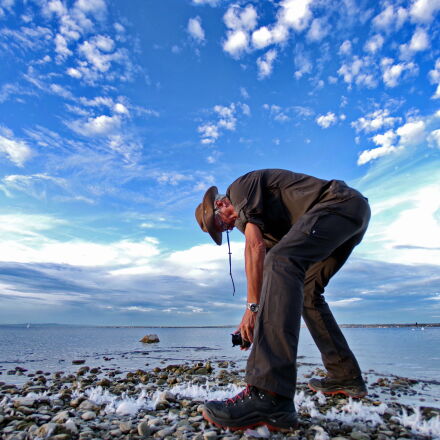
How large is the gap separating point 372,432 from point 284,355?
3.94 feet

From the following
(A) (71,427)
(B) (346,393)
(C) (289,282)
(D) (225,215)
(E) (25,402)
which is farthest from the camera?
(B) (346,393)

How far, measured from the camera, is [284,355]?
286cm

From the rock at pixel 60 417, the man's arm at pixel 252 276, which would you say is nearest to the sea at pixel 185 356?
the rock at pixel 60 417

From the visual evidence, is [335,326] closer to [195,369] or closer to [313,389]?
[313,389]

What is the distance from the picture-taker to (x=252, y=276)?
11.5ft

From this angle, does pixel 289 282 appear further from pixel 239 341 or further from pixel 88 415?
pixel 88 415

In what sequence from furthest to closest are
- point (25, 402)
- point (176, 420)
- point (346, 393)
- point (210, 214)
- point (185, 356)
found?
1. point (185, 356)
2. point (346, 393)
3. point (210, 214)
4. point (25, 402)
5. point (176, 420)

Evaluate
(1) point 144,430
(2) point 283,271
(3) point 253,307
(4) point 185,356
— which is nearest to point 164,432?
(1) point 144,430

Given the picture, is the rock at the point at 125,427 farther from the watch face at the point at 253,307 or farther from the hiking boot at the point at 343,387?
the hiking boot at the point at 343,387

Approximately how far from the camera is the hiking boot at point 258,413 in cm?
278

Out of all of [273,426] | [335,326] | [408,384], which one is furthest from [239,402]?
[408,384]

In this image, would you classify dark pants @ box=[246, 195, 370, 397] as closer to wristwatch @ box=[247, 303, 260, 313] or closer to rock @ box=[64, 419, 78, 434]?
wristwatch @ box=[247, 303, 260, 313]

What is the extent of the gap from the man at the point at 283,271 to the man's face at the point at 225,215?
0.04ft

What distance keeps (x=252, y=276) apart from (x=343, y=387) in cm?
256
